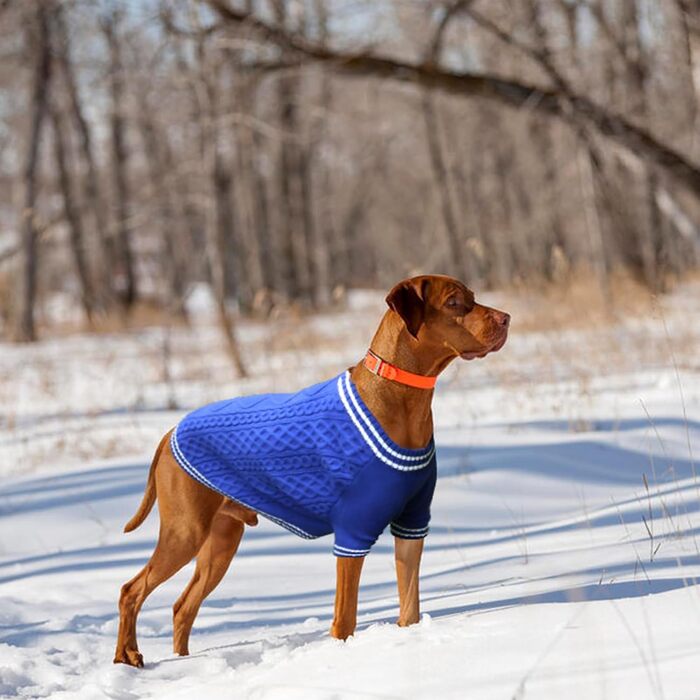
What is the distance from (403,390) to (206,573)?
3.62 ft

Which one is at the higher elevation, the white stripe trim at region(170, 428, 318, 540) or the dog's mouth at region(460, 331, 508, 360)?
the dog's mouth at region(460, 331, 508, 360)

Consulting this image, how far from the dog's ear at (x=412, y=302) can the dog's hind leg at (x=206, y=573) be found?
1.07 metres

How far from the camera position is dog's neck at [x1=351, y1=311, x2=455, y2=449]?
324cm

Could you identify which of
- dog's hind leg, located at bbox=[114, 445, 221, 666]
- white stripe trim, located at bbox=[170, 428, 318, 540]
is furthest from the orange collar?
Result: dog's hind leg, located at bbox=[114, 445, 221, 666]

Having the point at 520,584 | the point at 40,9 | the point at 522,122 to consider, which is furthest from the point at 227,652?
the point at 522,122

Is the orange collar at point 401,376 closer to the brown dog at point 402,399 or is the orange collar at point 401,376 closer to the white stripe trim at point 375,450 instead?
the brown dog at point 402,399

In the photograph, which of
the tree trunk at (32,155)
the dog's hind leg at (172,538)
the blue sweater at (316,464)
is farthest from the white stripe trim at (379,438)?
the tree trunk at (32,155)

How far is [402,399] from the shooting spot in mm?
3277

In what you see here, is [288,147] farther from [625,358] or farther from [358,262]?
[358,262]

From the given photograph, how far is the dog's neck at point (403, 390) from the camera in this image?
3242mm

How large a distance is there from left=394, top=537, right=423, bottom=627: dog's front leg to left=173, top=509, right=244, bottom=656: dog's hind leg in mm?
729

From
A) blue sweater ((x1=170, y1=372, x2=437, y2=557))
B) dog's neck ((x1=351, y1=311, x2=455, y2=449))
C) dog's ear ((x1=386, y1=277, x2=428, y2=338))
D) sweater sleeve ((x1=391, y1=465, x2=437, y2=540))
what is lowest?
sweater sleeve ((x1=391, y1=465, x2=437, y2=540))

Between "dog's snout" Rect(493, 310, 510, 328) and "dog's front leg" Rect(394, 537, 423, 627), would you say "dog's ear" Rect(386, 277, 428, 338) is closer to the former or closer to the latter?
"dog's snout" Rect(493, 310, 510, 328)

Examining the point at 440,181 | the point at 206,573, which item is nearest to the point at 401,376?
the point at 206,573
